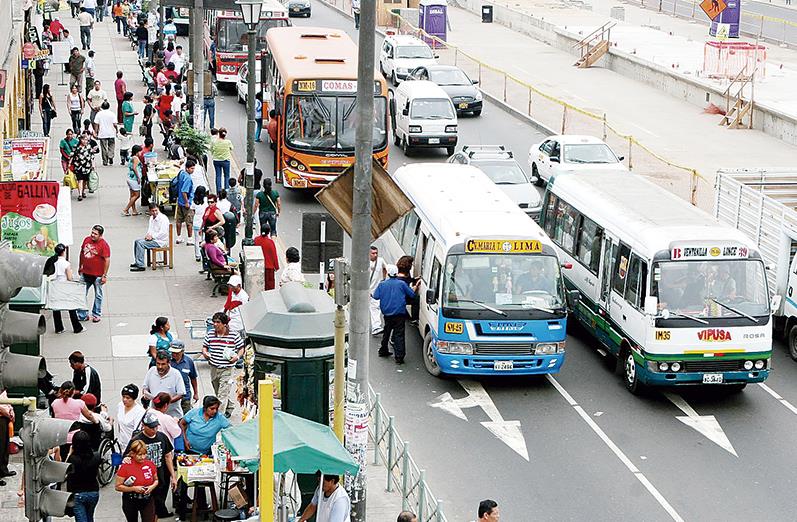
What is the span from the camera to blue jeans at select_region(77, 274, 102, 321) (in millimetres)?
21422

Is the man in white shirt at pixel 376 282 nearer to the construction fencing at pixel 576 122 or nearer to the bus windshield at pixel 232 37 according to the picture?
the construction fencing at pixel 576 122

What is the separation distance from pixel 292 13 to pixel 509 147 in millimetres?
31200

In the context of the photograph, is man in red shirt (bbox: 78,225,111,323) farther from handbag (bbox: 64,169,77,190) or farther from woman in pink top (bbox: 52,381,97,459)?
handbag (bbox: 64,169,77,190)

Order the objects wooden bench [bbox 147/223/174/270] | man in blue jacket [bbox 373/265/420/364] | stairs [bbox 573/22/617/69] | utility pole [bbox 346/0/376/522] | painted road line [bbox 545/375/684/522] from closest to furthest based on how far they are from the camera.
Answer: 1. utility pole [bbox 346/0/376/522]
2. painted road line [bbox 545/375/684/522]
3. man in blue jacket [bbox 373/265/420/364]
4. wooden bench [bbox 147/223/174/270]
5. stairs [bbox 573/22/617/69]

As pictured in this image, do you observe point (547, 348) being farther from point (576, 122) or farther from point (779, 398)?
point (576, 122)

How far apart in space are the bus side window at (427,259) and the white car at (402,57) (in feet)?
83.1

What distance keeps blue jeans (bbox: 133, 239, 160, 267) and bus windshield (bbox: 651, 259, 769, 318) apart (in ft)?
31.5

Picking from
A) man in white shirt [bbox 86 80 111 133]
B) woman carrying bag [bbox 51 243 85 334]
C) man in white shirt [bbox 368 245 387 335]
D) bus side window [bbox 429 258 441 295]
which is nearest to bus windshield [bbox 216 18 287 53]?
man in white shirt [bbox 86 80 111 133]

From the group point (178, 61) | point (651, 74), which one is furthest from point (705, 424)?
point (651, 74)

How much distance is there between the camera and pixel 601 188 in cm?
2230

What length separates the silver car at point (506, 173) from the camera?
28.6 meters

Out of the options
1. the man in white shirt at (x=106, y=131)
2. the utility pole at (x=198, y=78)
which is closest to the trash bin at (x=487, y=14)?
the utility pole at (x=198, y=78)

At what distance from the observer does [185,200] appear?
84.7 feet

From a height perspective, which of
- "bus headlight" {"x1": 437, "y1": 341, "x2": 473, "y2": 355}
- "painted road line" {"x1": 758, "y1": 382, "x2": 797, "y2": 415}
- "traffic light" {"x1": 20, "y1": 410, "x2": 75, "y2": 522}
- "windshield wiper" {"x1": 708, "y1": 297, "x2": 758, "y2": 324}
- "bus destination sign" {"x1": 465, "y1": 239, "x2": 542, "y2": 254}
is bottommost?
"painted road line" {"x1": 758, "y1": 382, "x2": 797, "y2": 415}
